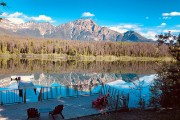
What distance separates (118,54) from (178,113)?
145m

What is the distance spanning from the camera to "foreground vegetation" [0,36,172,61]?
451 ft

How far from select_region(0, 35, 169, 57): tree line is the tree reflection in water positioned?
4509 inches

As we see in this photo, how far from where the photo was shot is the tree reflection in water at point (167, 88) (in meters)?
15.2

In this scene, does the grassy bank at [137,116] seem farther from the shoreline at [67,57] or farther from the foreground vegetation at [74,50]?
the shoreline at [67,57]

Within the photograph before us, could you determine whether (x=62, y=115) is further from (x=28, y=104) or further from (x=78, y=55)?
(x=78, y=55)

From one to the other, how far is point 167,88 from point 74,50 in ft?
440

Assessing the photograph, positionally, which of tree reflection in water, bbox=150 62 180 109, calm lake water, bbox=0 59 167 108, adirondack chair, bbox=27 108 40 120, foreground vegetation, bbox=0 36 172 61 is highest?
foreground vegetation, bbox=0 36 172 61

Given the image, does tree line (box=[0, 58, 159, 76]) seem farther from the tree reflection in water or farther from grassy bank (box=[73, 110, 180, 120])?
the tree reflection in water

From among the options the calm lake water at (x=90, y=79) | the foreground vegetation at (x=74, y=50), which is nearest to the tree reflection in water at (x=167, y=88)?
the calm lake water at (x=90, y=79)

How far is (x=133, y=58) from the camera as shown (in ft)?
517

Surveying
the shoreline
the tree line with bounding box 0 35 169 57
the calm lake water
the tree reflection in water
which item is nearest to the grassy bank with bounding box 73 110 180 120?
the tree reflection in water

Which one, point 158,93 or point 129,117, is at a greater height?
point 158,93

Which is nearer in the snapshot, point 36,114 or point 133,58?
point 36,114

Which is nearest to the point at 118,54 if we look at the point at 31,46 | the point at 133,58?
the point at 133,58
